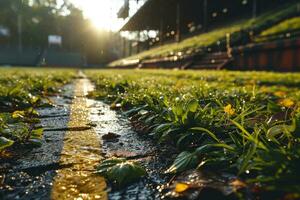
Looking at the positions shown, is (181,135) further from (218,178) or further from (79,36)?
(79,36)

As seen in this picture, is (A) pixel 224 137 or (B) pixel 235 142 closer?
(B) pixel 235 142

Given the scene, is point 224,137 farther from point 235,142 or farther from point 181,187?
point 181,187

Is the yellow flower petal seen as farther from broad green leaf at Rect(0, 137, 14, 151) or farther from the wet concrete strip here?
broad green leaf at Rect(0, 137, 14, 151)

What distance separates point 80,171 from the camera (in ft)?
4.77

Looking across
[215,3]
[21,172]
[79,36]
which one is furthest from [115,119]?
[79,36]

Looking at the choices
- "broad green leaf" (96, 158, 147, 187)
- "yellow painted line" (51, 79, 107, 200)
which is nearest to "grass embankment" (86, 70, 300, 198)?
"broad green leaf" (96, 158, 147, 187)

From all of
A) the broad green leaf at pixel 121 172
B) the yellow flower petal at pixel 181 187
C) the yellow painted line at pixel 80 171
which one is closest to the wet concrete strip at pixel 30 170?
the yellow painted line at pixel 80 171

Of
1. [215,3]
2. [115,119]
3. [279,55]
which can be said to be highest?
[215,3]

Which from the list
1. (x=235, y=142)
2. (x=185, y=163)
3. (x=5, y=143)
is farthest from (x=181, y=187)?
(x=5, y=143)

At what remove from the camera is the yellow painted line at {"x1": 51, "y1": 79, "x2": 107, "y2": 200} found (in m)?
1.22

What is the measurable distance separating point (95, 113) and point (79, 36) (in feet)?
180

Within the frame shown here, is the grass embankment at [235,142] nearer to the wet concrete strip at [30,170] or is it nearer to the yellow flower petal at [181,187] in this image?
the yellow flower petal at [181,187]

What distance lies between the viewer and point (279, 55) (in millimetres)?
8250

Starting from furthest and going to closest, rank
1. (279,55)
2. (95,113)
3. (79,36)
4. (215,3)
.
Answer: (79,36)
(215,3)
(279,55)
(95,113)
